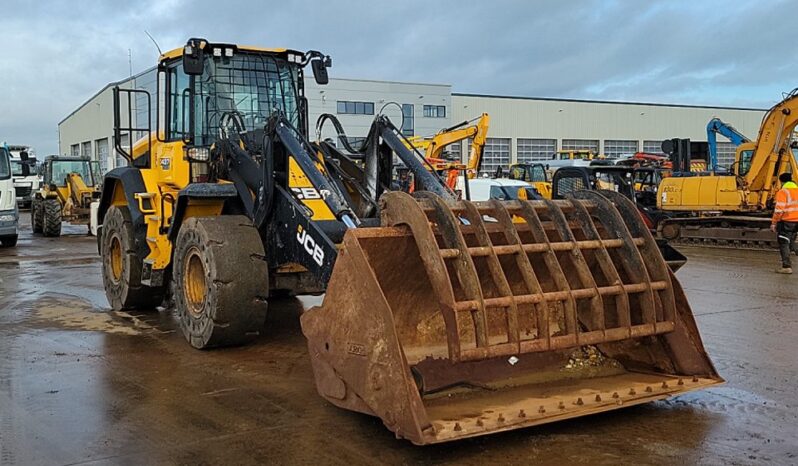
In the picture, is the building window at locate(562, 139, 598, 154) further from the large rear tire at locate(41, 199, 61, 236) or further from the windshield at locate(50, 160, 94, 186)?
the large rear tire at locate(41, 199, 61, 236)

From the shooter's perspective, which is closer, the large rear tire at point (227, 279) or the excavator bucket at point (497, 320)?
the excavator bucket at point (497, 320)

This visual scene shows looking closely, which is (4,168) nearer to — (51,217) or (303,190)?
(51,217)

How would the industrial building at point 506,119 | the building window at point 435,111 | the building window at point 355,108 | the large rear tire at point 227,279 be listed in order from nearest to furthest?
the large rear tire at point 227,279
the building window at point 355,108
the industrial building at point 506,119
the building window at point 435,111

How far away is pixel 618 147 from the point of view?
2272 inches

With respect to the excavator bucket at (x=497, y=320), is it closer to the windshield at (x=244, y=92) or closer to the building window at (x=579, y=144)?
the windshield at (x=244, y=92)

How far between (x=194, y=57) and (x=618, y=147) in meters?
53.9

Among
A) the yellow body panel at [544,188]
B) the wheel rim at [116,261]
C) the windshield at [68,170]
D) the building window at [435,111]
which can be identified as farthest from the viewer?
the building window at [435,111]

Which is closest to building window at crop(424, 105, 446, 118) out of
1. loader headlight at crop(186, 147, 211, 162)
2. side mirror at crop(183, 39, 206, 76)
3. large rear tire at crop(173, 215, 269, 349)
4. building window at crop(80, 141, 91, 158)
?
building window at crop(80, 141, 91, 158)

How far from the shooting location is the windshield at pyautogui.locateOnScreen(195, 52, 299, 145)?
25.5 feet

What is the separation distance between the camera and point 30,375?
618cm

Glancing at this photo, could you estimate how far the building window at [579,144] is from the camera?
55781 mm

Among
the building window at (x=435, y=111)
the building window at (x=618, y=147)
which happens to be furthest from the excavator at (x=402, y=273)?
the building window at (x=618, y=147)

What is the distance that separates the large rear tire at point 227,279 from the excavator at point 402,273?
0.02 m

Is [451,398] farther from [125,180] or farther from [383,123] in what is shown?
[125,180]
